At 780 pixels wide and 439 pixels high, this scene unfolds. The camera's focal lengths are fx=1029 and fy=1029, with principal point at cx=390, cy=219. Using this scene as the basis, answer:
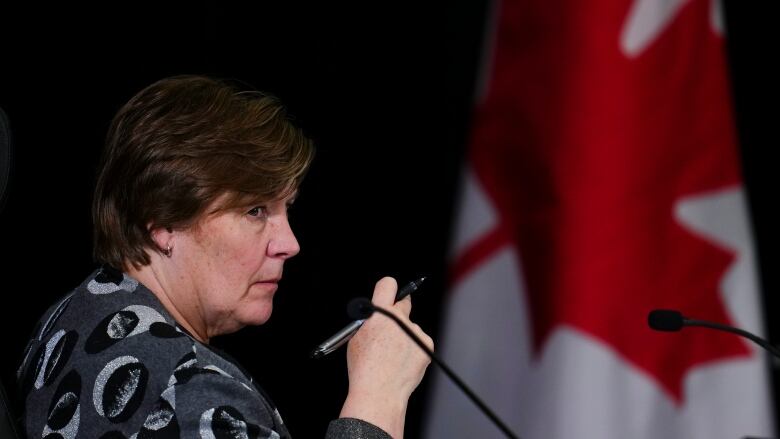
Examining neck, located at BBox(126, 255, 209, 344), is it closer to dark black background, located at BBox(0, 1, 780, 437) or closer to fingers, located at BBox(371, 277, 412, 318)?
fingers, located at BBox(371, 277, 412, 318)

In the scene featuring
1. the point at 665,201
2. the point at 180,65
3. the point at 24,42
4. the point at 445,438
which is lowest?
the point at 445,438

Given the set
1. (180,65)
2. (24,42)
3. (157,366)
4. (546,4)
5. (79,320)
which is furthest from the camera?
(546,4)

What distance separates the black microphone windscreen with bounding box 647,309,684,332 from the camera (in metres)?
1.29

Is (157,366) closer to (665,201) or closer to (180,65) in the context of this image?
(180,65)

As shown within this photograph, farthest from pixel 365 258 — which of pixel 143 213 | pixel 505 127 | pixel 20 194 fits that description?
pixel 143 213

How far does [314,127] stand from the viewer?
7.76ft

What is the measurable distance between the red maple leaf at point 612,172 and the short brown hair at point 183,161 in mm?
1191

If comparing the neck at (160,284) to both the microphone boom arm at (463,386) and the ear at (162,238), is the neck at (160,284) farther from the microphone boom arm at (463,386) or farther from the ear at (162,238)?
the microphone boom arm at (463,386)

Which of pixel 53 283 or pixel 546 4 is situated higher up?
pixel 53 283

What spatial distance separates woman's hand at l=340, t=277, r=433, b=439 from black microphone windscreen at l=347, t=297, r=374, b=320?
15 cm

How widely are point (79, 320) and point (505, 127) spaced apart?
4.85 feet

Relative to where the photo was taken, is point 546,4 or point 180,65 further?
point 546,4

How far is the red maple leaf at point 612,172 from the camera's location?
7.91 ft

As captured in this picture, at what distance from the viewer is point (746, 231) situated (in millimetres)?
2422
